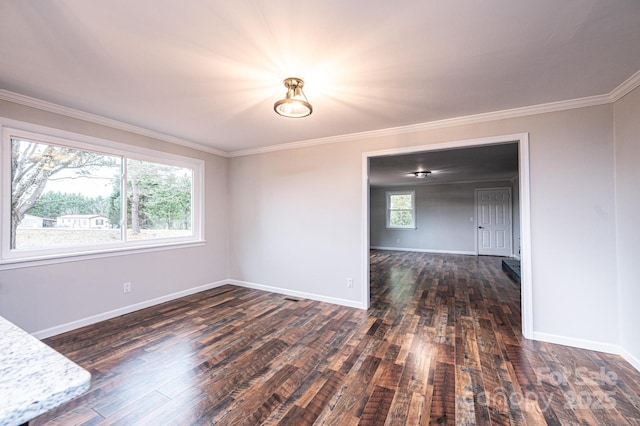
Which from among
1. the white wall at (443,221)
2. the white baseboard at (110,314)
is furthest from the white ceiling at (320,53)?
the white wall at (443,221)

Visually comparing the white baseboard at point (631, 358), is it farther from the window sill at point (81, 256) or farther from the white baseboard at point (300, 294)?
the window sill at point (81, 256)

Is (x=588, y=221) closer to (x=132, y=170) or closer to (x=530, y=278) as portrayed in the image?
(x=530, y=278)

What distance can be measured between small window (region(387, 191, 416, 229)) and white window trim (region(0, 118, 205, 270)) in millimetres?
7120

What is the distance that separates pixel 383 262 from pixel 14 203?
6.80 m

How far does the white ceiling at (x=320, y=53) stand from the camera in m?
1.54

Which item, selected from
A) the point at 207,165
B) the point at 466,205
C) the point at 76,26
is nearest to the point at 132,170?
the point at 207,165

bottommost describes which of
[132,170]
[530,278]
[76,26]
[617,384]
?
[617,384]

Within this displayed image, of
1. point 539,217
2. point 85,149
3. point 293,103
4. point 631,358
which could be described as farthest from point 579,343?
point 85,149

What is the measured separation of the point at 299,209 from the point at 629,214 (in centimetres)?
357

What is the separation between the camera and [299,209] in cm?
422

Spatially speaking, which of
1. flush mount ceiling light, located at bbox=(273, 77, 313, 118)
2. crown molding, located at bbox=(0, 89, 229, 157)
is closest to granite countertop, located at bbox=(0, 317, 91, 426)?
flush mount ceiling light, located at bbox=(273, 77, 313, 118)

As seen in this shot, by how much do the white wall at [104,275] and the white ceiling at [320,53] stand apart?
0.55 m

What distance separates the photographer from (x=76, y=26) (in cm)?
166

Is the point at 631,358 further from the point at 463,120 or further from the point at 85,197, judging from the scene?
the point at 85,197
